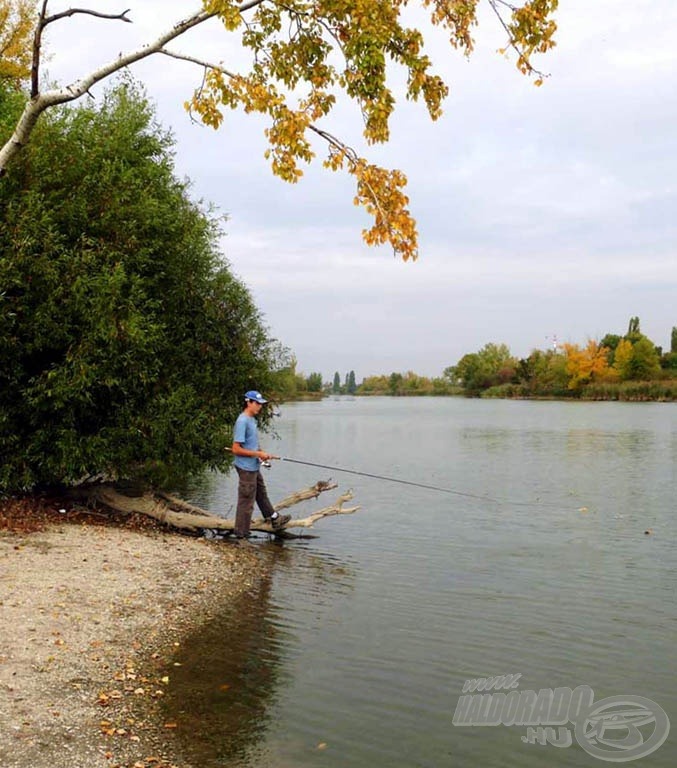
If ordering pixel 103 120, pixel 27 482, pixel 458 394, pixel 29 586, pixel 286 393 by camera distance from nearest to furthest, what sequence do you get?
pixel 29 586
pixel 27 482
pixel 103 120
pixel 286 393
pixel 458 394

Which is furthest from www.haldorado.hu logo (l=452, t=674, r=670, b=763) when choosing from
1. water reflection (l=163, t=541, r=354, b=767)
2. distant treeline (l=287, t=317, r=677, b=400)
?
distant treeline (l=287, t=317, r=677, b=400)

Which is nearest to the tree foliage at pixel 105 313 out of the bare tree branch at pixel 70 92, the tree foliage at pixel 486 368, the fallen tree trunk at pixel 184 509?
the fallen tree trunk at pixel 184 509

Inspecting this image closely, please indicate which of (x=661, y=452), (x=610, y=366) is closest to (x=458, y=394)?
(x=610, y=366)

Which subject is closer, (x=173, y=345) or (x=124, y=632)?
(x=124, y=632)

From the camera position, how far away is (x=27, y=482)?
49.4 feet

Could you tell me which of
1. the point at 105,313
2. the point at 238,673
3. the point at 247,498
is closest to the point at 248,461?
the point at 247,498

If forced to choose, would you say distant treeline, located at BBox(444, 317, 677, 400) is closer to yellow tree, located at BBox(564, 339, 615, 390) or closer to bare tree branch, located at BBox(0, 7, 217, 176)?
yellow tree, located at BBox(564, 339, 615, 390)

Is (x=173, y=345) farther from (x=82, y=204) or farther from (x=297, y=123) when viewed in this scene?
(x=297, y=123)

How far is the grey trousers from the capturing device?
14.9 metres

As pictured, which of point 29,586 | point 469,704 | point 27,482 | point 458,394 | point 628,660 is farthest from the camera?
point 458,394

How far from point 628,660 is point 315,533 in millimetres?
9114

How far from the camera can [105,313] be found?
14.7 meters

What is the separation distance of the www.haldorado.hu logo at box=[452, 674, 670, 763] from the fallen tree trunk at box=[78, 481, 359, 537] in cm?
761

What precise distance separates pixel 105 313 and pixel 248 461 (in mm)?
3850
